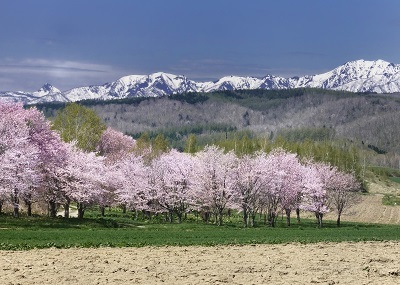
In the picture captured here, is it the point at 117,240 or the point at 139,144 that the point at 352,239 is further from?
the point at 139,144

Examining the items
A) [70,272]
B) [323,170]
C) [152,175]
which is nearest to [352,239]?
[70,272]

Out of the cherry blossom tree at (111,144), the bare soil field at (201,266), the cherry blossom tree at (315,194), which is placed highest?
the cherry blossom tree at (111,144)

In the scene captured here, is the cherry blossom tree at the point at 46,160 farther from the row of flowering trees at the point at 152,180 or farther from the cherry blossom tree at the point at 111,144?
the cherry blossom tree at the point at 111,144

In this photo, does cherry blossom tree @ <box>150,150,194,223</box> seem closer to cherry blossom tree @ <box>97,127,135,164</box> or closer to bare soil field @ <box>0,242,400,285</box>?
bare soil field @ <box>0,242,400,285</box>

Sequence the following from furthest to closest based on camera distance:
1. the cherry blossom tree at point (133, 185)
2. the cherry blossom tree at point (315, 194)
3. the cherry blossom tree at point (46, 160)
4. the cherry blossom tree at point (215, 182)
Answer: the cherry blossom tree at point (315, 194) → the cherry blossom tree at point (133, 185) → the cherry blossom tree at point (215, 182) → the cherry blossom tree at point (46, 160)

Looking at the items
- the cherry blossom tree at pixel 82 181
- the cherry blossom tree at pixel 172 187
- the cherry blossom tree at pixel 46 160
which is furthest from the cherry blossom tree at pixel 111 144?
the cherry blossom tree at pixel 46 160

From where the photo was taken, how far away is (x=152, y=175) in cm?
7325

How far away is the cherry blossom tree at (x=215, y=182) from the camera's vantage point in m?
66.4

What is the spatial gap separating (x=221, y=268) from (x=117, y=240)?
14.0 metres

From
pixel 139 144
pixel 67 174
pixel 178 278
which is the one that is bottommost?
pixel 178 278

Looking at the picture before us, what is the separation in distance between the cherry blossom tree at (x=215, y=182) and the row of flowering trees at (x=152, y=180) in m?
Result: 0.14

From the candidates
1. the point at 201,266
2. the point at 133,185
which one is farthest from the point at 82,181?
the point at 201,266

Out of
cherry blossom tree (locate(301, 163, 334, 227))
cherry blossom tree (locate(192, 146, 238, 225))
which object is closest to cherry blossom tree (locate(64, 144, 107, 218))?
cherry blossom tree (locate(192, 146, 238, 225))

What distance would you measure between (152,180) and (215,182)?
11.5 m
